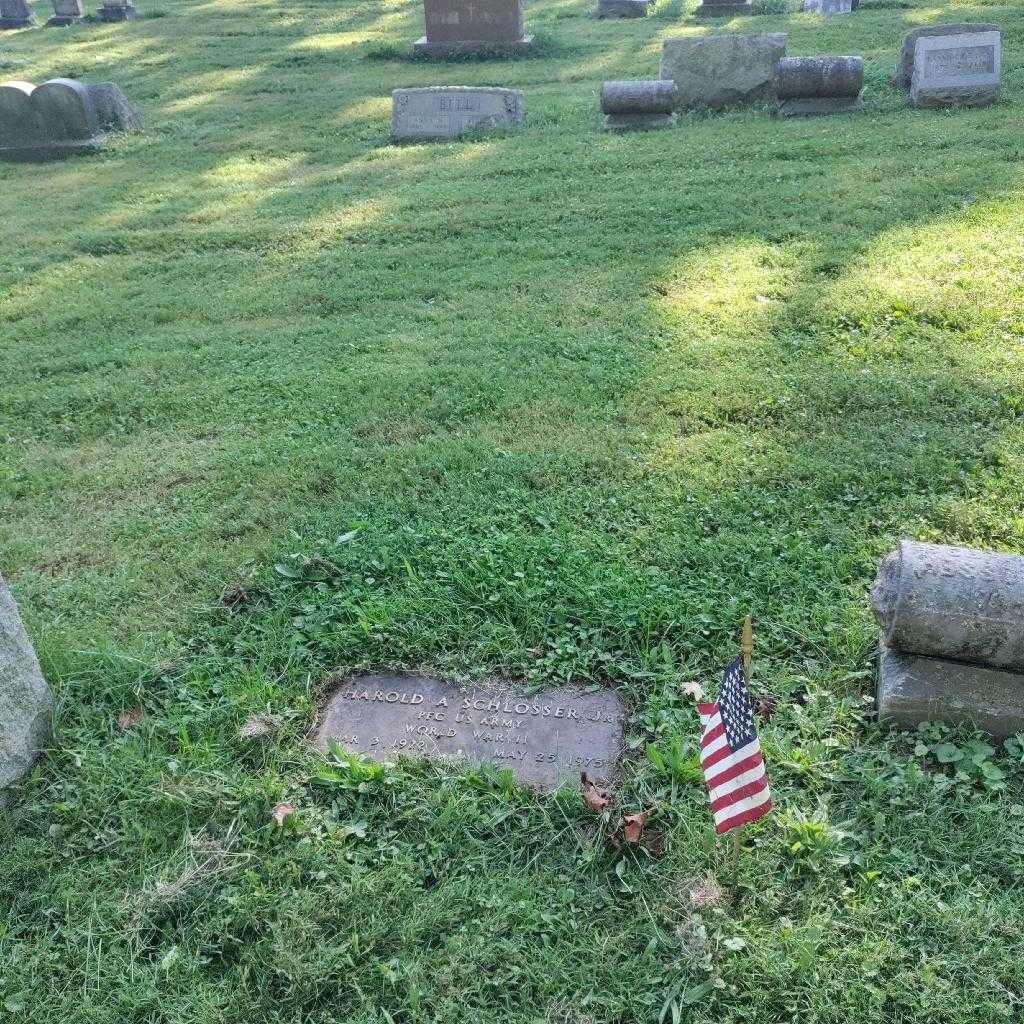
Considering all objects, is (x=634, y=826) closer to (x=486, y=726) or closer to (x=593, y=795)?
(x=593, y=795)

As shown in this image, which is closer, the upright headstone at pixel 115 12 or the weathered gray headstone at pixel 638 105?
the weathered gray headstone at pixel 638 105

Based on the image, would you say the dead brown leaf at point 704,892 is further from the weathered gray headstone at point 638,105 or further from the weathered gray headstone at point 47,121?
the weathered gray headstone at point 47,121

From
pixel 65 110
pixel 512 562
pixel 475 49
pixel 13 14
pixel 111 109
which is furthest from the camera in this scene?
pixel 13 14

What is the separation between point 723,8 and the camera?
18.9 meters

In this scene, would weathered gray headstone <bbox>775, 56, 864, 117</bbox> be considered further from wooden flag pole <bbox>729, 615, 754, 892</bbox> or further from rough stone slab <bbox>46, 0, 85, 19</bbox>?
rough stone slab <bbox>46, 0, 85, 19</bbox>

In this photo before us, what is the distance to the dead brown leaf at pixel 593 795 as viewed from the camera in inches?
130

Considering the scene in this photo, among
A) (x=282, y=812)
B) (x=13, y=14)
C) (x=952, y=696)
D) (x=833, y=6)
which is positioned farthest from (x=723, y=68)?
(x=13, y=14)

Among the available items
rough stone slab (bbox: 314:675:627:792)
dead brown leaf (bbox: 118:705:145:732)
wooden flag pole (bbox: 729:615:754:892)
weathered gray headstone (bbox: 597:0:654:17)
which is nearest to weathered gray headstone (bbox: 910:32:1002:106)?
rough stone slab (bbox: 314:675:627:792)

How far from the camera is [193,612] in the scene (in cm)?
437

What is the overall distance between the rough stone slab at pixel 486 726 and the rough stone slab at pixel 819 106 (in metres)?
10.0

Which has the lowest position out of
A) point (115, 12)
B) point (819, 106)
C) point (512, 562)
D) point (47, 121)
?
point (512, 562)

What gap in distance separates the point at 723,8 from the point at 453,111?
953 centimetres

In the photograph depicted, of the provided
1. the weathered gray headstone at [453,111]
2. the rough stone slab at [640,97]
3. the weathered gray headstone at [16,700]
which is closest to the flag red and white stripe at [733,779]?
the weathered gray headstone at [16,700]

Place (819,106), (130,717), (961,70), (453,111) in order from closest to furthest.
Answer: (130,717)
(961,70)
(819,106)
(453,111)
